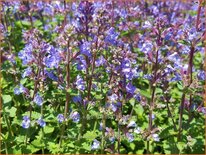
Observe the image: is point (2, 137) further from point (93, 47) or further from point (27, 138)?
point (93, 47)

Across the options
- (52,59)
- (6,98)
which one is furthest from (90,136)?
(6,98)

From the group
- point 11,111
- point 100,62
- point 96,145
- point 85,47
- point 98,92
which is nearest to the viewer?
point 85,47


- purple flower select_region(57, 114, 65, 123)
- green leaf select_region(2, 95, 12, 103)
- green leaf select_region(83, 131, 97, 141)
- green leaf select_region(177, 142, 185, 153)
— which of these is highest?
green leaf select_region(2, 95, 12, 103)

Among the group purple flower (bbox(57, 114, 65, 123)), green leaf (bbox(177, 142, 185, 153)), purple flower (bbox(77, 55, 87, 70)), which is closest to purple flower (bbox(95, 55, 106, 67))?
purple flower (bbox(77, 55, 87, 70))

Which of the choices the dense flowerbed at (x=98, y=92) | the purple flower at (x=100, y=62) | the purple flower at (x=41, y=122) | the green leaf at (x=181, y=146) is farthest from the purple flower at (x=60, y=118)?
the green leaf at (x=181, y=146)

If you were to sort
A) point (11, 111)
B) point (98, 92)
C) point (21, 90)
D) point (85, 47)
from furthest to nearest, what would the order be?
point (11, 111) < point (98, 92) < point (21, 90) < point (85, 47)

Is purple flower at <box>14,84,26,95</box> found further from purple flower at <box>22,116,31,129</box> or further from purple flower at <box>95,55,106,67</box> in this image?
purple flower at <box>95,55,106,67</box>

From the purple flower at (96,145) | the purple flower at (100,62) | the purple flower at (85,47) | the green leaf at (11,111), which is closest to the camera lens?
the purple flower at (85,47)

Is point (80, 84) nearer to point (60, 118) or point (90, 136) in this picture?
point (60, 118)

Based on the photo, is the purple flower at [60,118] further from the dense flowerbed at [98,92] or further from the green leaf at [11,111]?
the green leaf at [11,111]

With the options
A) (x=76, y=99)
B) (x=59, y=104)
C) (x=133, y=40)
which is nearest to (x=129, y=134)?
(x=76, y=99)

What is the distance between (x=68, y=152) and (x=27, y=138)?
561 millimetres

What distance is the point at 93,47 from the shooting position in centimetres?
442

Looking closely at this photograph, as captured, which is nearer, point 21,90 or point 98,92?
point 21,90
